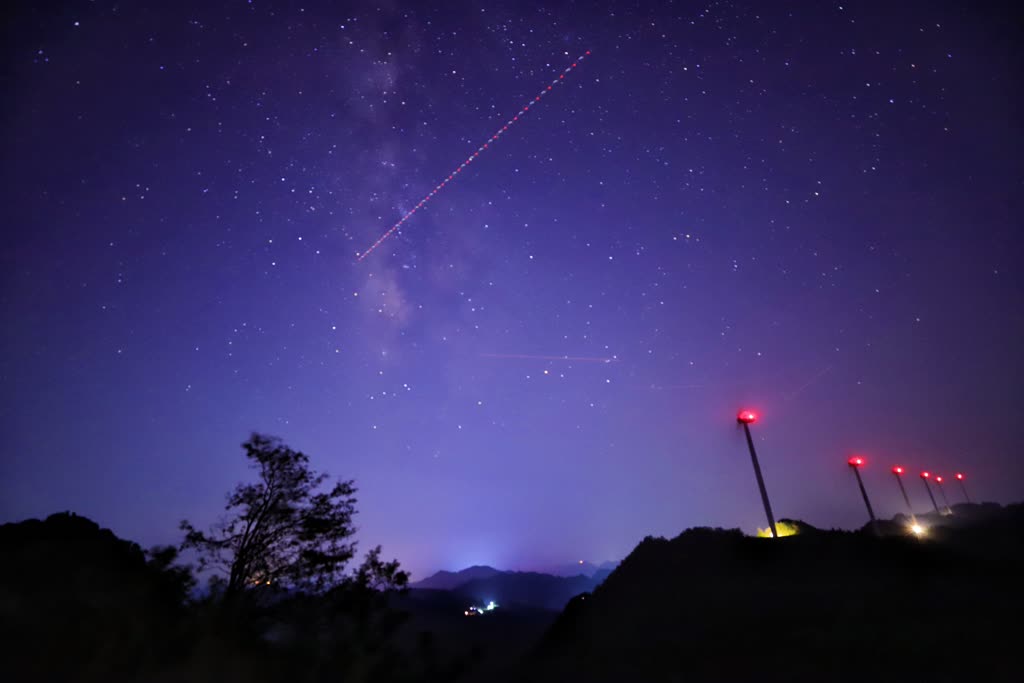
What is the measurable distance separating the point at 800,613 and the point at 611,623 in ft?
26.3

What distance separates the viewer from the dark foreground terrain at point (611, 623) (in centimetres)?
912

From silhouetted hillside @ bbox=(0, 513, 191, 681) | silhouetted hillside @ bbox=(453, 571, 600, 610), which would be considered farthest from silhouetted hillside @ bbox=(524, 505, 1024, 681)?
silhouetted hillside @ bbox=(453, 571, 600, 610)

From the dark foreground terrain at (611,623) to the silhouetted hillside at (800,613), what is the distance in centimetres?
7

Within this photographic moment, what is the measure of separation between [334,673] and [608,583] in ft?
58.5

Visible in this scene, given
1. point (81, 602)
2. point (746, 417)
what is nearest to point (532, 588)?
point (746, 417)

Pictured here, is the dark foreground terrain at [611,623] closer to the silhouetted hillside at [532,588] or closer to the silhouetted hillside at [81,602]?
the silhouetted hillside at [81,602]

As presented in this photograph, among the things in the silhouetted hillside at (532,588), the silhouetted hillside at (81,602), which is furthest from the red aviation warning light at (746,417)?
the silhouetted hillside at (532,588)

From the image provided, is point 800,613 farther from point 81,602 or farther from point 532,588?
point 532,588

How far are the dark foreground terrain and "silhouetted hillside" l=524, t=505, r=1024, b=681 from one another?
7 centimetres

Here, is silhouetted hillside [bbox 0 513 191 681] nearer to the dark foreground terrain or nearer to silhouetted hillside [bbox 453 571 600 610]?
the dark foreground terrain

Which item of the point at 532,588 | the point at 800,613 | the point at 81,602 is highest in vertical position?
the point at 81,602

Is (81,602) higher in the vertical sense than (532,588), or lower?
higher

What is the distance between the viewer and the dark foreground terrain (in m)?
9.12

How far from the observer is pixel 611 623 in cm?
1961
